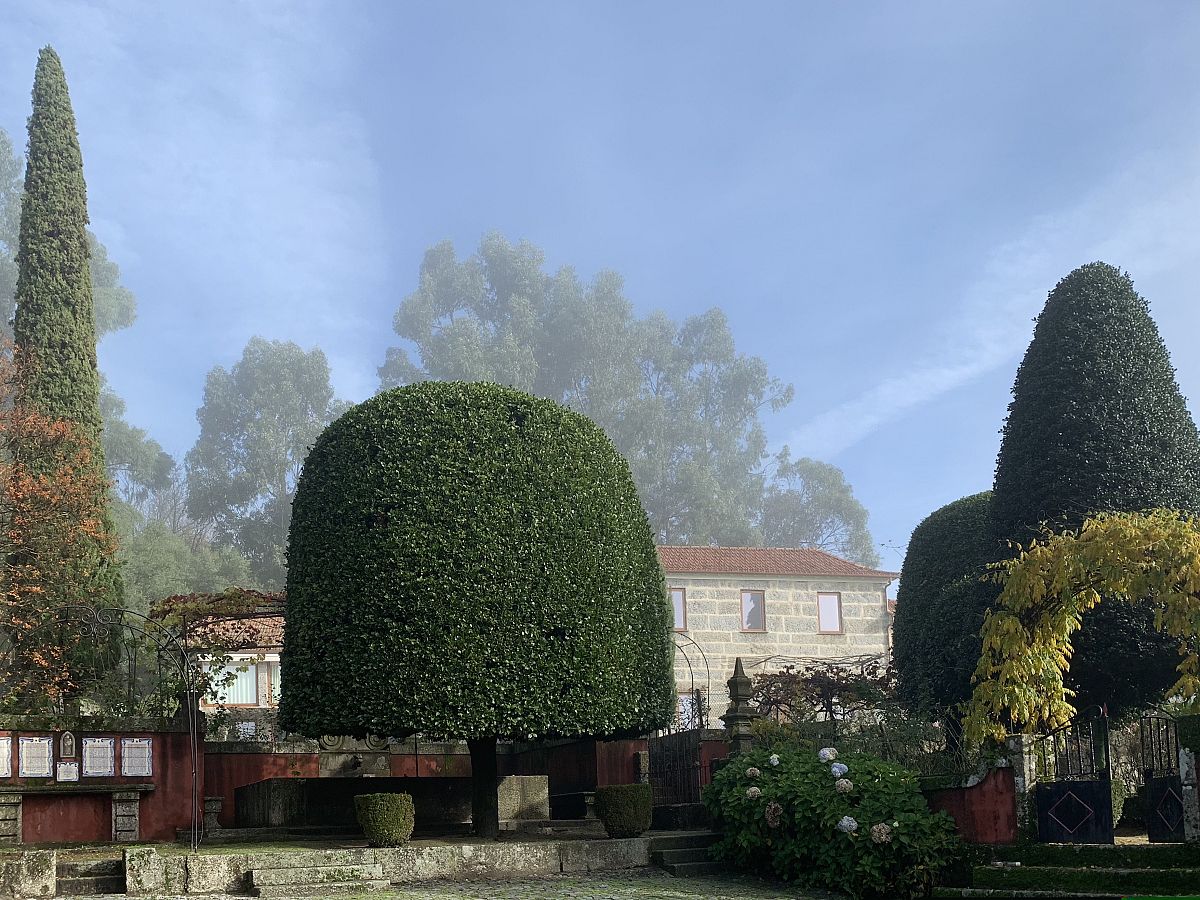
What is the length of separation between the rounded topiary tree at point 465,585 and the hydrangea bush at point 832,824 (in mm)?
1854

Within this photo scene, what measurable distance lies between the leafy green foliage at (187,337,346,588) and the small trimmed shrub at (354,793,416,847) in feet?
123

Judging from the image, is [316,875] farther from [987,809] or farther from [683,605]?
[683,605]

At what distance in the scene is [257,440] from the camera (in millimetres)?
56969

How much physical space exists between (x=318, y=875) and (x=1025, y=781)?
7851 mm

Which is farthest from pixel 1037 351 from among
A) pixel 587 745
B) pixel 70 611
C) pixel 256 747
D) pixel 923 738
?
pixel 70 611

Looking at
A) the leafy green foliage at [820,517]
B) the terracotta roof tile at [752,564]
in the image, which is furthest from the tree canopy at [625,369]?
the terracotta roof tile at [752,564]

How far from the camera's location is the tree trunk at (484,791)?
51.9ft

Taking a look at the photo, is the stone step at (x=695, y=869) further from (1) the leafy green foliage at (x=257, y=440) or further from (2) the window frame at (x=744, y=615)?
(1) the leafy green foliage at (x=257, y=440)

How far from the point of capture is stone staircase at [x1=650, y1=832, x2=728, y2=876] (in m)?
15.3

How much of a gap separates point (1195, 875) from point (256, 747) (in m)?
12.9

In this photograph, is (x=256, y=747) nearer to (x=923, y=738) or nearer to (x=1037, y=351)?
(x=923, y=738)

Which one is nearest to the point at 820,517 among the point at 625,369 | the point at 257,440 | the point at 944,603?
the point at 625,369

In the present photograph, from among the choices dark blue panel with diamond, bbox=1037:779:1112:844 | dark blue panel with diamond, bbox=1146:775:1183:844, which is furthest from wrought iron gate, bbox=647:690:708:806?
dark blue panel with diamond, bbox=1146:775:1183:844

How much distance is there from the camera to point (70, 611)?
62.4ft
